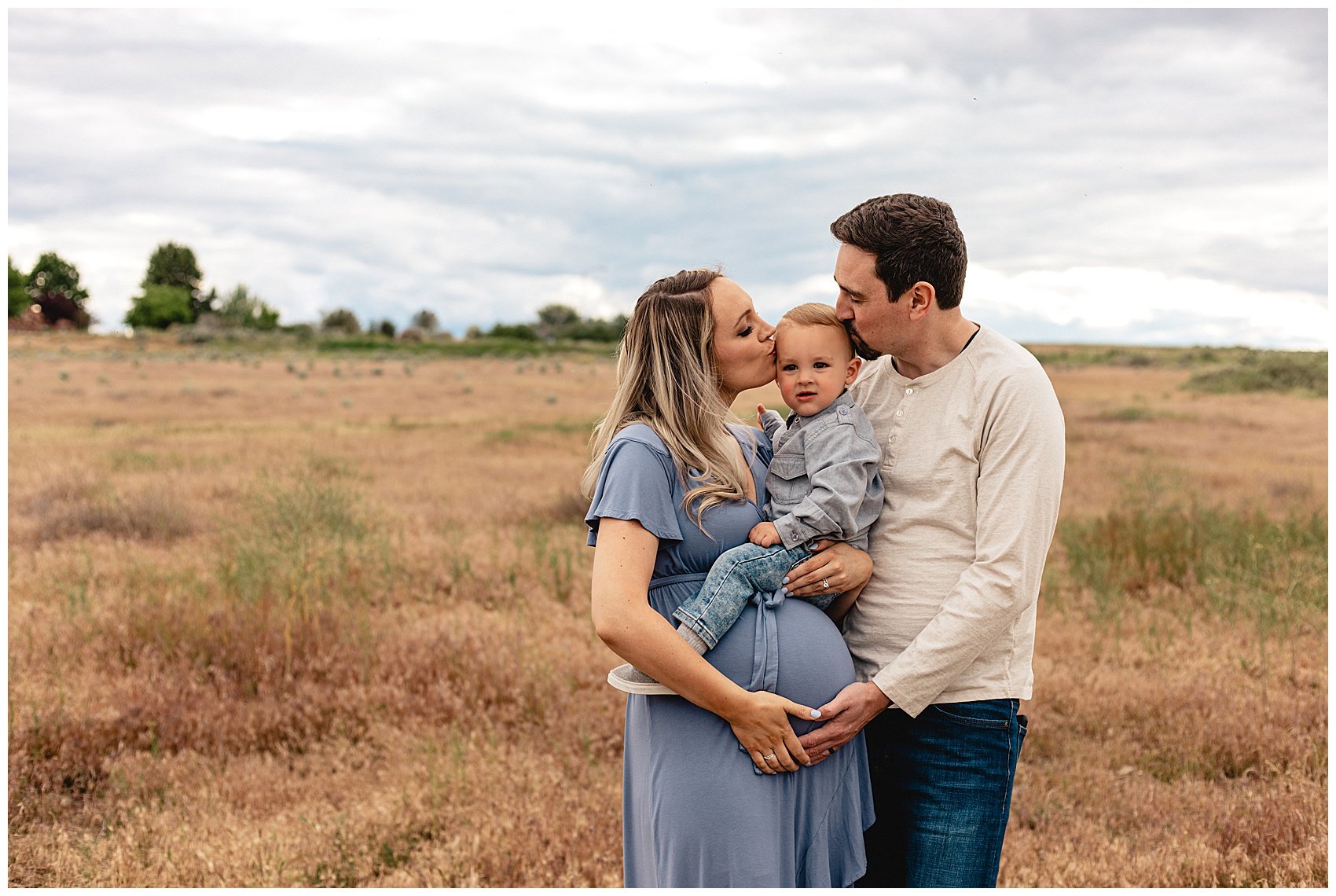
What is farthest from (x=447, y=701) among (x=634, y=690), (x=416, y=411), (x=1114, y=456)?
(x=416, y=411)

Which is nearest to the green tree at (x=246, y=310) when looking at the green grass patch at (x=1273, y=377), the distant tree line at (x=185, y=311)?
the distant tree line at (x=185, y=311)

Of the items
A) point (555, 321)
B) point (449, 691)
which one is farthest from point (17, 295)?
point (449, 691)

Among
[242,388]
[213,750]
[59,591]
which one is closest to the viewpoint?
[213,750]

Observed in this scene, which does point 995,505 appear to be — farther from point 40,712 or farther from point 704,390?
point 40,712

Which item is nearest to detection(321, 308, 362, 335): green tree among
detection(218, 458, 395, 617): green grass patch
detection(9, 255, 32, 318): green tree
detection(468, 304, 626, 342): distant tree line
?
detection(468, 304, 626, 342): distant tree line

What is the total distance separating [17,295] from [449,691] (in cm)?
7891

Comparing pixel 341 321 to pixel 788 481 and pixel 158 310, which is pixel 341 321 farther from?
pixel 788 481

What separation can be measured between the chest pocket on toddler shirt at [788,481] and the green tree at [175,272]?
99.2 m

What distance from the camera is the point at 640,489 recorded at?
228cm

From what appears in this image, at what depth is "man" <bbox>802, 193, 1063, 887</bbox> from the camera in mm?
2352

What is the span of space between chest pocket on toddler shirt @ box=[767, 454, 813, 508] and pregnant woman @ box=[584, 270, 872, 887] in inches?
2.1

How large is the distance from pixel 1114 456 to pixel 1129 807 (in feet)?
41.9

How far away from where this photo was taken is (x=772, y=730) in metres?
2.29

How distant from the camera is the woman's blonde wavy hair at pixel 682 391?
2.40m
